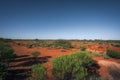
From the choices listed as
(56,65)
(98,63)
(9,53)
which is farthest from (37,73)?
(98,63)

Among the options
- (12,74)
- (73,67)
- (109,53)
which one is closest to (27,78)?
(12,74)

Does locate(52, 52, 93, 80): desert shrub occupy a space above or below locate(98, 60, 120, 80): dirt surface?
above

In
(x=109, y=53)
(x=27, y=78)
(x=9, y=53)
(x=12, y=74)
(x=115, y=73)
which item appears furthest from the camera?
(x=109, y=53)

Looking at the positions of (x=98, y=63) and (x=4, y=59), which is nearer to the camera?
(x=4, y=59)

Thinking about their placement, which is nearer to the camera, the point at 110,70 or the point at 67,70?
the point at 67,70

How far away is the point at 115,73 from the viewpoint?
16.8 metres

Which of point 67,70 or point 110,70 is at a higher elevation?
point 67,70

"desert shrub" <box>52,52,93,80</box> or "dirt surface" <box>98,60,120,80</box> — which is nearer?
"desert shrub" <box>52,52,93,80</box>

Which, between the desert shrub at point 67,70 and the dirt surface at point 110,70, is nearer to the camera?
the desert shrub at point 67,70

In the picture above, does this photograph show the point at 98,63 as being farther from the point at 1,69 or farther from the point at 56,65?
the point at 1,69

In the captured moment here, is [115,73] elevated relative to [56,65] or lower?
lower

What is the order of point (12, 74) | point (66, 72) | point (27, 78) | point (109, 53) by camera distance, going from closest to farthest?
point (66, 72)
point (27, 78)
point (12, 74)
point (109, 53)

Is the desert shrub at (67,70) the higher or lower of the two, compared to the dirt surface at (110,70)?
higher

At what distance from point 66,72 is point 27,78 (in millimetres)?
3467
